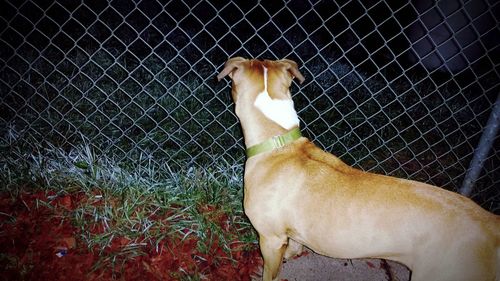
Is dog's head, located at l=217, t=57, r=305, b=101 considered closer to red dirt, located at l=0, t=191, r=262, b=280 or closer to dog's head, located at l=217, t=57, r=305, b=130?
dog's head, located at l=217, t=57, r=305, b=130

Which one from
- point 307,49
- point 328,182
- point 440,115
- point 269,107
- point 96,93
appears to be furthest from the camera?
point 307,49

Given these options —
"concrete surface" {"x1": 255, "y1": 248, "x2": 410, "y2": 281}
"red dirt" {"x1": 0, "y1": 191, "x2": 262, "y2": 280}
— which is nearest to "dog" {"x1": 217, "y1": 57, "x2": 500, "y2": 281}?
"concrete surface" {"x1": 255, "y1": 248, "x2": 410, "y2": 281}

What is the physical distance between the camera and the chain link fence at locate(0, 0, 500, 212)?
11.6ft

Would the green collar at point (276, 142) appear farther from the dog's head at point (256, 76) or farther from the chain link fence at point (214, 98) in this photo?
the chain link fence at point (214, 98)

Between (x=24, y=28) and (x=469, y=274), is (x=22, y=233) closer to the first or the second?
(x=469, y=274)

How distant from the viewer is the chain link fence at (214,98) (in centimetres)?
354

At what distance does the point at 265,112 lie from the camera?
2.37 metres

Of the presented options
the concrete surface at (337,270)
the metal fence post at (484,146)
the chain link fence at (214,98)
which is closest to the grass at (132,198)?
the chain link fence at (214,98)

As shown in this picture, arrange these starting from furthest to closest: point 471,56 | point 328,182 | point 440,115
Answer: point 471,56 → point 440,115 → point 328,182

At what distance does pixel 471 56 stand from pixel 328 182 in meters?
Answer: 4.91

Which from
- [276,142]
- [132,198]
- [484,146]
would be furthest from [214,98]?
[484,146]

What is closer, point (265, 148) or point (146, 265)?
point (265, 148)

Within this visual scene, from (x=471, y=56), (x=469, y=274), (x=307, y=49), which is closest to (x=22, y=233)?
(x=469, y=274)

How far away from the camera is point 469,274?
1883 millimetres
